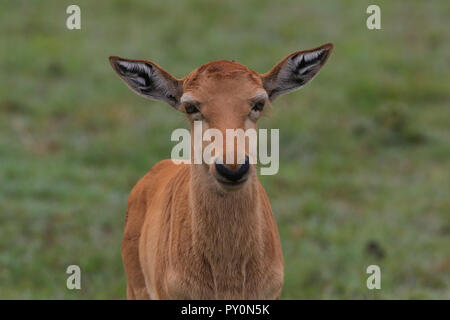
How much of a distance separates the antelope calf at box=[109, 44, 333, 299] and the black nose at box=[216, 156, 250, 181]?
0.08 m

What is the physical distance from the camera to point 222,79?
5.26m

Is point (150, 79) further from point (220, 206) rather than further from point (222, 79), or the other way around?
point (220, 206)

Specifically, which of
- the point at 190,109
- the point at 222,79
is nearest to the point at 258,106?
the point at 222,79

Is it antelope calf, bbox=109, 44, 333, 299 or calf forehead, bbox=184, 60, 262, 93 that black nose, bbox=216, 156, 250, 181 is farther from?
calf forehead, bbox=184, 60, 262, 93

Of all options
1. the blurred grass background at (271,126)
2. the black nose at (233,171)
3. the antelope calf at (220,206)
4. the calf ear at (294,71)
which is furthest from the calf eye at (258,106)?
the blurred grass background at (271,126)

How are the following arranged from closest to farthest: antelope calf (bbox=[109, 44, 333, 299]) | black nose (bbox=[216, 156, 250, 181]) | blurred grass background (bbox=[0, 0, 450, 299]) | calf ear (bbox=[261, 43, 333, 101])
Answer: black nose (bbox=[216, 156, 250, 181]) → antelope calf (bbox=[109, 44, 333, 299]) → calf ear (bbox=[261, 43, 333, 101]) → blurred grass background (bbox=[0, 0, 450, 299])

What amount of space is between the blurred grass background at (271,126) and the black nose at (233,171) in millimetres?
2982

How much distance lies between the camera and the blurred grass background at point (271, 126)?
29.8 ft

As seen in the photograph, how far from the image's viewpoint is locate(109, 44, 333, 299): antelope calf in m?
5.19

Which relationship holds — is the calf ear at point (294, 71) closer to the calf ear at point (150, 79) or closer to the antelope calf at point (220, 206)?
the antelope calf at point (220, 206)

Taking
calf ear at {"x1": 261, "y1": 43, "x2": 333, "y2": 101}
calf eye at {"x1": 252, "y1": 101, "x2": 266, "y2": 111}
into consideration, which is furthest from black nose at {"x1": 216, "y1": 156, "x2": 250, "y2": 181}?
calf ear at {"x1": 261, "y1": 43, "x2": 333, "y2": 101}

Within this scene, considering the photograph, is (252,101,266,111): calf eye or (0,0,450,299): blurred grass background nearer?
(252,101,266,111): calf eye

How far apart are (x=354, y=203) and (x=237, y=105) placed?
244 inches
